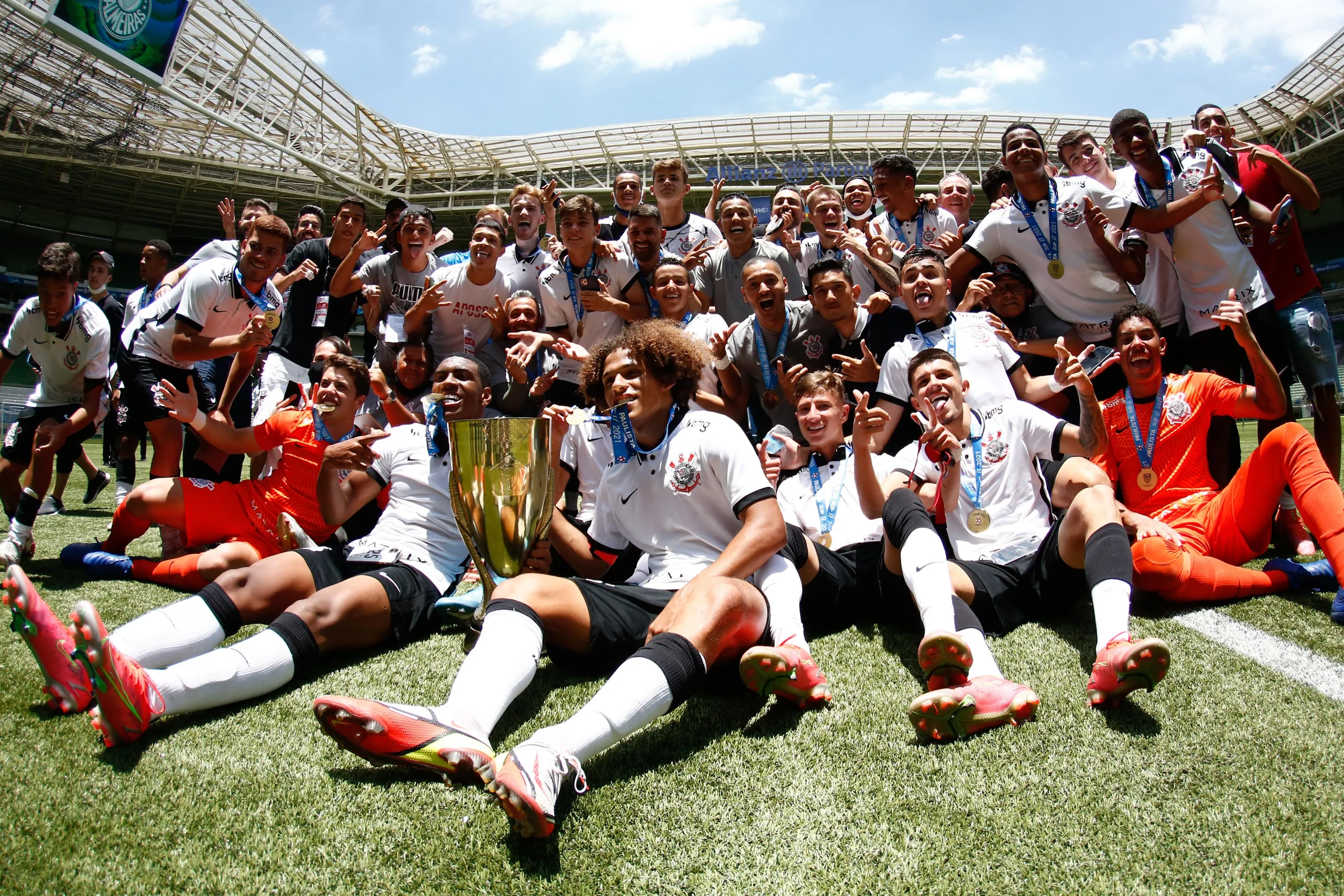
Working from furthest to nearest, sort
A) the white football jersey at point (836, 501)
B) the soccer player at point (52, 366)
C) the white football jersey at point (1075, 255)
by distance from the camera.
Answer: the soccer player at point (52, 366) < the white football jersey at point (1075, 255) < the white football jersey at point (836, 501)

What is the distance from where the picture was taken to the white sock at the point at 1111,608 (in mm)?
2332

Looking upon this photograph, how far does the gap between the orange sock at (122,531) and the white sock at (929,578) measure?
419 cm

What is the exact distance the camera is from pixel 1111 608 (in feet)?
7.84

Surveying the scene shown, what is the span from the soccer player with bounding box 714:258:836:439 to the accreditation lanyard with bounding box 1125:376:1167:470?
166 centimetres

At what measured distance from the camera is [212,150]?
92.4 ft

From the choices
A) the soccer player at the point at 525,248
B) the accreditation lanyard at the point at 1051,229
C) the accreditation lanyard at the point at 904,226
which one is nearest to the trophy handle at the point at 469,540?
the soccer player at the point at 525,248

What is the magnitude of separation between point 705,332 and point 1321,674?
3351 millimetres

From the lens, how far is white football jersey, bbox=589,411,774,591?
2689 millimetres

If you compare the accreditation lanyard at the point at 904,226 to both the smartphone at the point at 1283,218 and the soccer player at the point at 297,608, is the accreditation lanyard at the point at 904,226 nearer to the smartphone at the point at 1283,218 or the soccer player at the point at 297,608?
the smartphone at the point at 1283,218

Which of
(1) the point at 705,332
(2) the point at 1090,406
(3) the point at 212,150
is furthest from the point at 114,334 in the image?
(3) the point at 212,150

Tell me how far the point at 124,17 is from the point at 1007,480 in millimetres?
22870

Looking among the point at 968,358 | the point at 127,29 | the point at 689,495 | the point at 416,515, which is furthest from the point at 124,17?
the point at 689,495

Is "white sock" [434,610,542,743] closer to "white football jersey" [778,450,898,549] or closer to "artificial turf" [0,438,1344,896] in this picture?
"artificial turf" [0,438,1344,896]

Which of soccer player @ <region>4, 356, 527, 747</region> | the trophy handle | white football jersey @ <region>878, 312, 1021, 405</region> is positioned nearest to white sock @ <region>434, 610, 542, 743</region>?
the trophy handle
